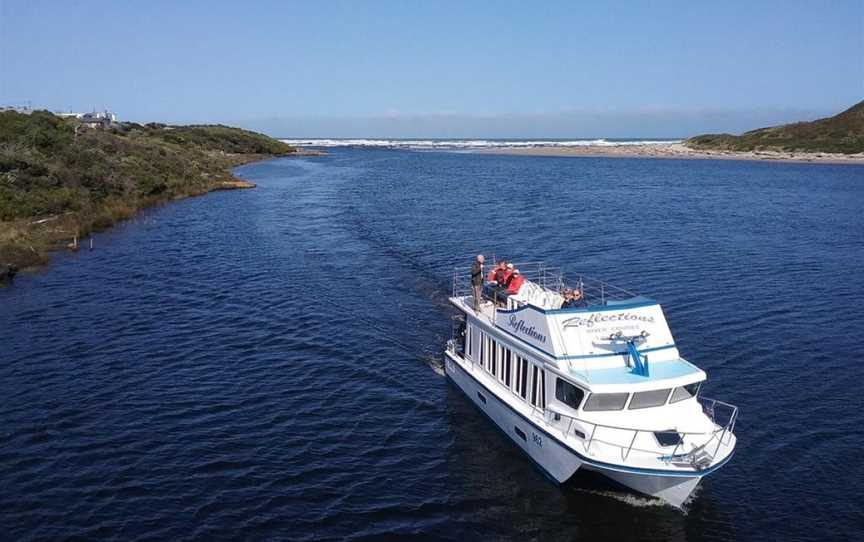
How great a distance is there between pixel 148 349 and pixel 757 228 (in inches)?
1819

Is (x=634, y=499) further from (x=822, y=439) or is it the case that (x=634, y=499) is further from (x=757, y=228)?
(x=757, y=228)

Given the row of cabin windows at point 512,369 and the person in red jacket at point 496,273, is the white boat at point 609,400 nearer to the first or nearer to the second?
the row of cabin windows at point 512,369

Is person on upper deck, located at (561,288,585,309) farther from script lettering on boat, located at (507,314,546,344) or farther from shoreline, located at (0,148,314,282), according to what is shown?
shoreline, located at (0,148,314,282)

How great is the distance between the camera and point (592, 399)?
18469 millimetres

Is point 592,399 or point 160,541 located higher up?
point 592,399

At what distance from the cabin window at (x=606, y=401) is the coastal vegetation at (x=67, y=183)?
3366 cm

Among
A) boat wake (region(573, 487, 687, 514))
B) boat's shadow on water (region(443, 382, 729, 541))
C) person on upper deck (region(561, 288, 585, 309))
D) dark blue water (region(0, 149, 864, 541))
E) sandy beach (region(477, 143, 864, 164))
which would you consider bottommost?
boat's shadow on water (region(443, 382, 729, 541))

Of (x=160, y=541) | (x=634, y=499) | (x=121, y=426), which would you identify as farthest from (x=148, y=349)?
(x=634, y=499)

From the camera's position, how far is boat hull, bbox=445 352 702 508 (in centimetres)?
1745

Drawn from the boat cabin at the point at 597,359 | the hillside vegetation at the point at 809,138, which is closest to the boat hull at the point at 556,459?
the boat cabin at the point at 597,359

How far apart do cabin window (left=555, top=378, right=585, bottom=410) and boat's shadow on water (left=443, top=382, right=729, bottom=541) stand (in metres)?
1.83

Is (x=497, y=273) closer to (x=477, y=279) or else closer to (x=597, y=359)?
(x=477, y=279)

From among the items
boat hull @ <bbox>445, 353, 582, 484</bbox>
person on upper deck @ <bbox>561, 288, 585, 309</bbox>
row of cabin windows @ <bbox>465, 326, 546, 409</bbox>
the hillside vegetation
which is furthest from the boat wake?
the hillside vegetation

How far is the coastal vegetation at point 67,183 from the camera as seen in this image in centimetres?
4853
